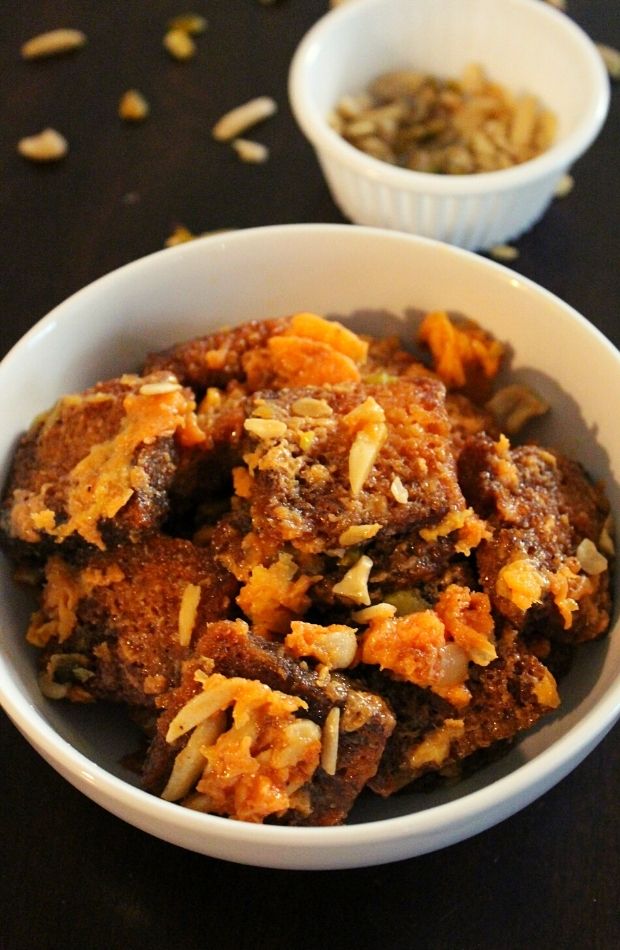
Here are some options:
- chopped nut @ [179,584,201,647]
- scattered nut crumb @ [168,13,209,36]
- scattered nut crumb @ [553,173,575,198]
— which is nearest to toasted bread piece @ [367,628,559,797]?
chopped nut @ [179,584,201,647]

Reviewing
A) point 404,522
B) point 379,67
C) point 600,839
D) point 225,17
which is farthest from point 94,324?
point 225,17

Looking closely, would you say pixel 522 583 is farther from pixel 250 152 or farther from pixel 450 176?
pixel 250 152

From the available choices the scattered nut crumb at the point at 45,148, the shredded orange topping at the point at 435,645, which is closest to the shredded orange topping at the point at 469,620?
the shredded orange topping at the point at 435,645

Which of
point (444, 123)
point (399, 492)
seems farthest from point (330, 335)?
point (444, 123)

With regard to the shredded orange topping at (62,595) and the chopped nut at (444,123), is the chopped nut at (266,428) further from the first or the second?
the chopped nut at (444,123)

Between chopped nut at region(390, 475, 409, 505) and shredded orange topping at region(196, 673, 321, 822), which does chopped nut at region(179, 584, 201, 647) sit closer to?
shredded orange topping at region(196, 673, 321, 822)

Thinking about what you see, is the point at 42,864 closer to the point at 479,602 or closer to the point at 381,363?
the point at 479,602

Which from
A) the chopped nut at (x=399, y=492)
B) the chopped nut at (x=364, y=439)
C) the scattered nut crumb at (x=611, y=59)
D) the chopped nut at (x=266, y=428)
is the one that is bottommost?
the chopped nut at (x=266, y=428)
